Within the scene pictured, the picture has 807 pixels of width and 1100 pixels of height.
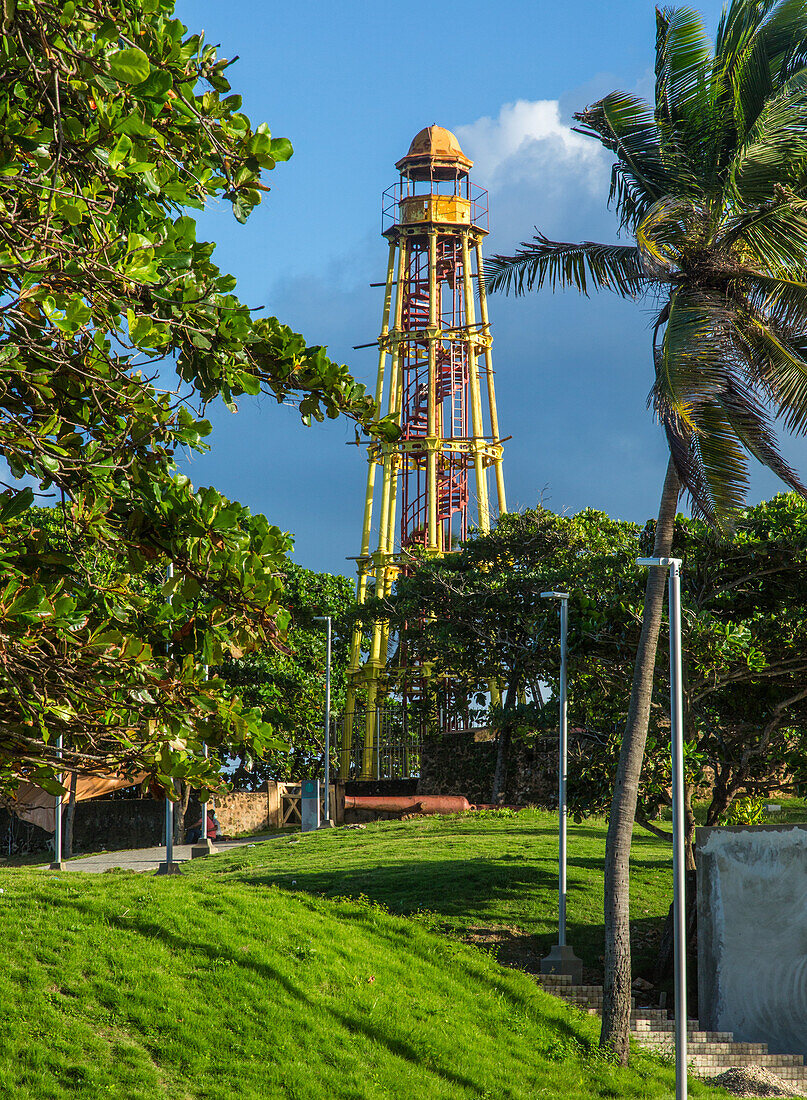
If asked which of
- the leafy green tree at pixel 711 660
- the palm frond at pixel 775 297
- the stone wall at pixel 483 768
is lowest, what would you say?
the stone wall at pixel 483 768

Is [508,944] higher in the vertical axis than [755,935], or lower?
lower

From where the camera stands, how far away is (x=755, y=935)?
1686 cm

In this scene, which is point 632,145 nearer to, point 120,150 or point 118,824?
point 120,150

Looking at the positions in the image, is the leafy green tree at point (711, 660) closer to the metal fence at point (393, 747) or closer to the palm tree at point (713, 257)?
the palm tree at point (713, 257)

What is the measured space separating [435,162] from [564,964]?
33.6 m

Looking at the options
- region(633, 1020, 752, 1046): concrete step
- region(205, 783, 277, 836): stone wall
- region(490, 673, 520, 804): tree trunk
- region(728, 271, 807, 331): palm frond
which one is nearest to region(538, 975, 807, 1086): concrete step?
region(633, 1020, 752, 1046): concrete step

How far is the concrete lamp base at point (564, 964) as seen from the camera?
16.5 metres

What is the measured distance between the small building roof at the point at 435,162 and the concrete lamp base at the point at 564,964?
1293 inches

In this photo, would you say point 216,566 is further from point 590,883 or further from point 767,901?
point 590,883

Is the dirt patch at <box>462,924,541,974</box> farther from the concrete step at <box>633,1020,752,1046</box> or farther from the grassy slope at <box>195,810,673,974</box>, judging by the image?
the concrete step at <box>633,1020,752,1046</box>

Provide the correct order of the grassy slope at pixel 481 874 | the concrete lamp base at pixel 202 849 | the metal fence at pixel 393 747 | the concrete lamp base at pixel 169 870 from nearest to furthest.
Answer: the grassy slope at pixel 481 874 → the concrete lamp base at pixel 169 870 → the concrete lamp base at pixel 202 849 → the metal fence at pixel 393 747

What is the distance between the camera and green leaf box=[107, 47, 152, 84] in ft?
14.5

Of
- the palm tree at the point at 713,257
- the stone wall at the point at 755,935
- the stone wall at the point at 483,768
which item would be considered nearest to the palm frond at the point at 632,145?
the palm tree at the point at 713,257

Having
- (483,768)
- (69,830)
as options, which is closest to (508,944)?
(483,768)
